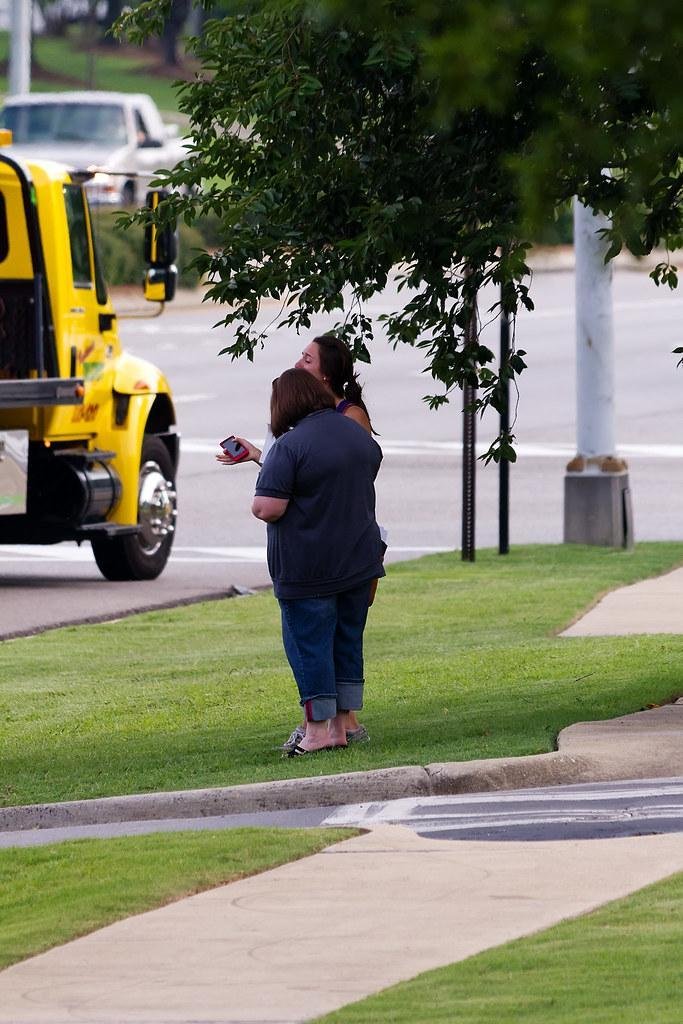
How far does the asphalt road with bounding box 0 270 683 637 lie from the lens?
17.0 m

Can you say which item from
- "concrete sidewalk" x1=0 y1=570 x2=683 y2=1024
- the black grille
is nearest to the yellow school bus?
the black grille

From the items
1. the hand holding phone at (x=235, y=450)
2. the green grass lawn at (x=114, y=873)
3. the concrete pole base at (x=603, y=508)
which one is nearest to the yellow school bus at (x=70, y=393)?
the concrete pole base at (x=603, y=508)

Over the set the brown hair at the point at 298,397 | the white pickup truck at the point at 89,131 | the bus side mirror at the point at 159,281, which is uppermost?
the white pickup truck at the point at 89,131

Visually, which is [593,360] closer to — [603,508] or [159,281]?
[603,508]

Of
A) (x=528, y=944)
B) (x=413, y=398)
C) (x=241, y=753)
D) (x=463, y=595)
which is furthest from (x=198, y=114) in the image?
(x=413, y=398)

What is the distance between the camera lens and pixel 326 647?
29.9ft

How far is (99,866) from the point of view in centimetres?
730

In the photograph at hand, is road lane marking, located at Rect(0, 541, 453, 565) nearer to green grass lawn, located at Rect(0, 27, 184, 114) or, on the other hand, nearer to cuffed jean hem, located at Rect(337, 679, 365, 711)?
cuffed jean hem, located at Rect(337, 679, 365, 711)

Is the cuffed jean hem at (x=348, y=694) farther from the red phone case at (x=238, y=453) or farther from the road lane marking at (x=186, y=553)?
the road lane marking at (x=186, y=553)

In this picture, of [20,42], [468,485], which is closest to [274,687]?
[468,485]

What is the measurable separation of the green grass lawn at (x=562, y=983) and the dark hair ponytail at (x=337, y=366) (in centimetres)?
340

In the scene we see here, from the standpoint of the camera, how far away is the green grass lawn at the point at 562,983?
5.41m

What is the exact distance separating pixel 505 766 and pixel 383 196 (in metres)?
2.50

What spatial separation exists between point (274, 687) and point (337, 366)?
2.66 m
